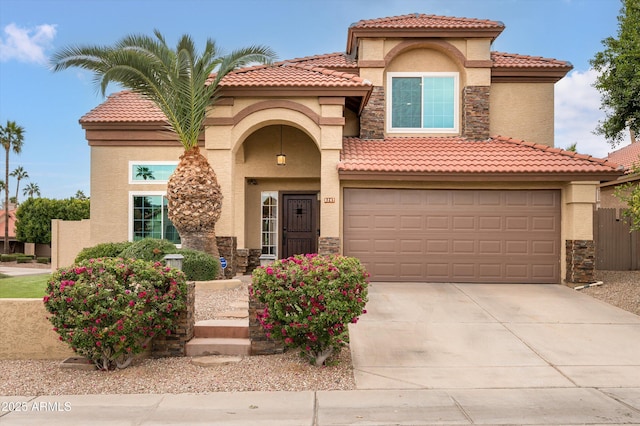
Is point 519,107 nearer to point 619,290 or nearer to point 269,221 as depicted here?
point 619,290

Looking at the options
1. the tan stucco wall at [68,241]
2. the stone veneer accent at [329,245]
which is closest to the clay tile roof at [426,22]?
the stone veneer accent at [329,245]

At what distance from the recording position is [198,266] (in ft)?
40.1

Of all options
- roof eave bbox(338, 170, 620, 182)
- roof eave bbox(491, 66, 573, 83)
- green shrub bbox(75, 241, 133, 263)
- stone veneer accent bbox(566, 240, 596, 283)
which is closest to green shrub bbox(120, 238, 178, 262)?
green shrub bbox(75, 241, 133, 263)

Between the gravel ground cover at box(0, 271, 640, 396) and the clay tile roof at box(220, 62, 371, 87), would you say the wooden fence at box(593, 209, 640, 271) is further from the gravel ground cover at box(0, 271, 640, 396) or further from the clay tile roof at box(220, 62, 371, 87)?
the gravel ground cover at box(0, 271, 640, 396)

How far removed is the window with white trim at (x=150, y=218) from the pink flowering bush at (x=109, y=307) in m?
8.51

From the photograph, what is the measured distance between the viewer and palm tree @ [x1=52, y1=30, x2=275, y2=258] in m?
12.8

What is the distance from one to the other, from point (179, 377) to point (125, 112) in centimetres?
1116

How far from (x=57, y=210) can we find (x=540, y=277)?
3995cm

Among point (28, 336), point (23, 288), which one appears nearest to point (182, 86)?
point (23, 288)

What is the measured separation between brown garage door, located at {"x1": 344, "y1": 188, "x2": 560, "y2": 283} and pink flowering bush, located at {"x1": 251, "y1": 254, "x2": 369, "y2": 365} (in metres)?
6.65

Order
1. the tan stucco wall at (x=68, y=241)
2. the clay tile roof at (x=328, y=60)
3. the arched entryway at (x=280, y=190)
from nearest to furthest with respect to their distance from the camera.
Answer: the arched entryway at (x=280, y=190) < the clay tile roof at (x=328, y=60) < the tan stucco wall at (x=68, y=241)

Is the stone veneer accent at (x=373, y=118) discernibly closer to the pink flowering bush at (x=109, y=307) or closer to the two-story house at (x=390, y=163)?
the two-story house at (x=390, y=163)

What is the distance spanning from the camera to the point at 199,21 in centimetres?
1717

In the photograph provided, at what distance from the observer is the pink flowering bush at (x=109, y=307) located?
6.60 m
